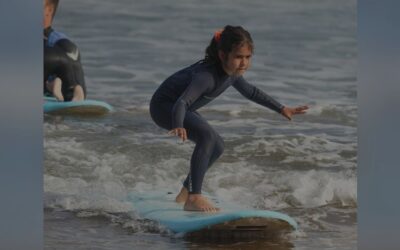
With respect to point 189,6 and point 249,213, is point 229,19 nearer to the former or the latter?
point 189,6

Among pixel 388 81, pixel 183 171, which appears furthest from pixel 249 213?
pixel 388 81

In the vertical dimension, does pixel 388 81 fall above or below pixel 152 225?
above

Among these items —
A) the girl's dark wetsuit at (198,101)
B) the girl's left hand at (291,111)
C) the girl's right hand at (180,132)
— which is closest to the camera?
the girl's right hand at (180,132)

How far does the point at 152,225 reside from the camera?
26.2ft

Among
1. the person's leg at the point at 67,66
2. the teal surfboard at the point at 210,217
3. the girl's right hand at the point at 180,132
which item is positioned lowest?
the teal surfboard at the point at 210,217

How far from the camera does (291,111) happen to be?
8070 millimetres

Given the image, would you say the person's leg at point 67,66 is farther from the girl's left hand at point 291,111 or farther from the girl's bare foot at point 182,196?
the girl's left hand at point 291,111

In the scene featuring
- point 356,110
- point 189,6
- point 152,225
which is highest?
point 189,6

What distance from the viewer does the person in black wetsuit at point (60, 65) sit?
805 centimetres

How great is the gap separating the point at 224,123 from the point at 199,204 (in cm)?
49

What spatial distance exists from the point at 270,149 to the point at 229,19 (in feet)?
2.47

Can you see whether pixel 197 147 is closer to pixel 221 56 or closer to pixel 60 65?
pixel 221 56

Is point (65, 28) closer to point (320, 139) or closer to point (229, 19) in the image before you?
point (229, 19)

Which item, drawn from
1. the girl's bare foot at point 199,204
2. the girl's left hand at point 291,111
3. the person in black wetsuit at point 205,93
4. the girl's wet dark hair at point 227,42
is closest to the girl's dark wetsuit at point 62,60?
the person in black wetsuit at point 205,93
